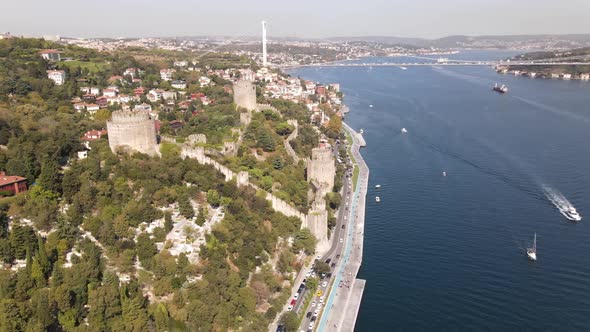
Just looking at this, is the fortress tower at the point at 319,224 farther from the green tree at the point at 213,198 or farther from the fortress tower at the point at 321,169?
the green tree at the point at 213,198

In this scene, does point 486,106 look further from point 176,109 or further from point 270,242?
point 270,242

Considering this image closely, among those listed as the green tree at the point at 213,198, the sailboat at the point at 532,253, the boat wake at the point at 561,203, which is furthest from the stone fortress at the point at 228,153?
the boat wake at the point at 561,203

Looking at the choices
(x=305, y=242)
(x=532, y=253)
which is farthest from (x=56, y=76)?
(x=532, y=253)

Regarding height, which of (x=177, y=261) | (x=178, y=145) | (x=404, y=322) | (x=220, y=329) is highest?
(x=178, y=145)

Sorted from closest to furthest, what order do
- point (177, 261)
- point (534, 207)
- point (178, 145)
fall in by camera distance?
point (177, 261)
point (178, 145)
point (534, 207)

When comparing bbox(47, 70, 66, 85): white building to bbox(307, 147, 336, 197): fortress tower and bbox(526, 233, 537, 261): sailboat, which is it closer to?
bbox(307, 147, 336, 197): fortress tower

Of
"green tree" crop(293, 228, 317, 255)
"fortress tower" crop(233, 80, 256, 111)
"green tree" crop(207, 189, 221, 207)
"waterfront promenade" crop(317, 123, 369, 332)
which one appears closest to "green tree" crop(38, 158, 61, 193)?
"green tree" crop(207, 189, 221, 207)

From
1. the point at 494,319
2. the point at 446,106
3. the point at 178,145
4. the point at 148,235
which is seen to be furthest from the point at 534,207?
the point at 446,106

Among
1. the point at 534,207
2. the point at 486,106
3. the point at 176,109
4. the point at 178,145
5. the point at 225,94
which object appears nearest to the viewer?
the point at 178,145
